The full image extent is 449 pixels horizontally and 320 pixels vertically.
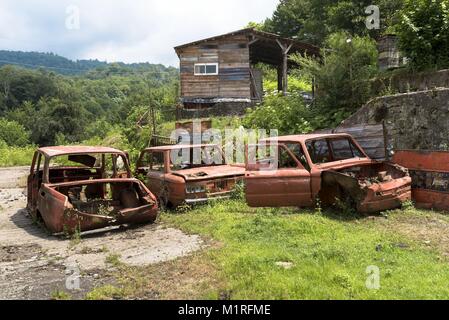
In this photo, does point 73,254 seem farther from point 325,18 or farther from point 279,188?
point 325,18

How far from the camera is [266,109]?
52.4 feet

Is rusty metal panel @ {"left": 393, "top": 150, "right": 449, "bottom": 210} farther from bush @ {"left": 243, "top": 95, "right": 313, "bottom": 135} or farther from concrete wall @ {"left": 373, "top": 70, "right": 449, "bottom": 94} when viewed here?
bush @ {"left": 243, "top": 95, "right": 313, "bottom": 135}

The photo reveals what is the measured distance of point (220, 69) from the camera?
25.6m

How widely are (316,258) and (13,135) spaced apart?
213 feet

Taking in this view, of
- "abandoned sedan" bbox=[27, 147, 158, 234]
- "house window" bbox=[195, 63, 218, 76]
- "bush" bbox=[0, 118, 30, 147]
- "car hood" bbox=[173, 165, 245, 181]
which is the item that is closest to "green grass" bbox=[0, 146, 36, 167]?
"house window" bbox=[195, 63, 218, 76]

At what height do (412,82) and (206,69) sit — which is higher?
(206,69)

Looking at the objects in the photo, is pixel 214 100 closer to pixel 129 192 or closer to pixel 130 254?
pixel 129 192

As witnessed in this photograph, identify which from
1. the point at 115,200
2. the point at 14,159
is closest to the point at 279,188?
the point at 115,200

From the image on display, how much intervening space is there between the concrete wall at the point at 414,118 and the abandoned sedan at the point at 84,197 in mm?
6378

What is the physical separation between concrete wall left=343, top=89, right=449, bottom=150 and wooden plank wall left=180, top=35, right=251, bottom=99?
48.0ft

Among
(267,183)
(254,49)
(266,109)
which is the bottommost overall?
(267,183)
